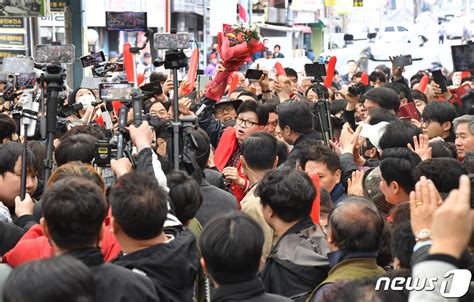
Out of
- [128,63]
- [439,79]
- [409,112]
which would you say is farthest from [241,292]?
[439,79]

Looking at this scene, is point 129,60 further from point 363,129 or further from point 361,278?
point 361,278

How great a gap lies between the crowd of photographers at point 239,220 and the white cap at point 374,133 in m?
0.01

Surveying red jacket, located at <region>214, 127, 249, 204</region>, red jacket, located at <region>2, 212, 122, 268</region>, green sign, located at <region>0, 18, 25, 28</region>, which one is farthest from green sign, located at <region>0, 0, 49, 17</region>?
red jacket, located at <region>2, 212, 122, 268</region>

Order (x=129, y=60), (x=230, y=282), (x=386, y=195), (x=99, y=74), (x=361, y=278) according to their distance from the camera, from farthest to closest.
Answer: (x=129, y=60) < (x=99, y=74) < (x=386, y=195) < (x=361, y=278) < (x=230, y=282)

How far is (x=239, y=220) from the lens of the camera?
173 inches

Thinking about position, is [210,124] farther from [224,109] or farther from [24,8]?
[24,8]

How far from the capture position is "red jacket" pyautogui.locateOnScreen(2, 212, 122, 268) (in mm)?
5027

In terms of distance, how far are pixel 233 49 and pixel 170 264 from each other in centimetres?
518

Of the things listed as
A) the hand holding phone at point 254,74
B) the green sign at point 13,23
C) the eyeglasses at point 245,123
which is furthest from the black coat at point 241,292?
the green sign at point 13,23

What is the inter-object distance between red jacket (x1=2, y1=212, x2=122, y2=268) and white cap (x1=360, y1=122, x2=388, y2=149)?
3.47m

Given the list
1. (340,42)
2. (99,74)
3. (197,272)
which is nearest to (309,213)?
(197,272)

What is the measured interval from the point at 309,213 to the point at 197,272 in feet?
2.66

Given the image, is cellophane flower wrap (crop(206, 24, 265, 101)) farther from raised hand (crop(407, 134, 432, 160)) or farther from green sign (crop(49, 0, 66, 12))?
green sign (crop(49, 0, 66, 12))

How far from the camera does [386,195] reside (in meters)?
6.55
